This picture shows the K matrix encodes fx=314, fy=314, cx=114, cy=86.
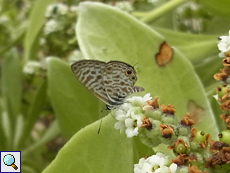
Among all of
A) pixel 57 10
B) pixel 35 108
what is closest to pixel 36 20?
pixel 57 10

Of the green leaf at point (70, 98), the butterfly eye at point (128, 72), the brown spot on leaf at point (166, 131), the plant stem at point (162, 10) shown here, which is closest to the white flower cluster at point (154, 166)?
the brown spot on leaf at point (166, 131)

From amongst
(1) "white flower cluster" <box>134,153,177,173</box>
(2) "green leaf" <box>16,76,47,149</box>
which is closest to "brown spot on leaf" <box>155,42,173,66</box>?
Answer: (1) "white flower cluster" <box>134,153,177,173</box>

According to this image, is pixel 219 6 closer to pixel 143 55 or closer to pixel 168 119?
pixel 143 55

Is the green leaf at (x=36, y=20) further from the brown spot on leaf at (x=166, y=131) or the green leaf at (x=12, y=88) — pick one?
the brown spot on leaf at (x=166, y=131)

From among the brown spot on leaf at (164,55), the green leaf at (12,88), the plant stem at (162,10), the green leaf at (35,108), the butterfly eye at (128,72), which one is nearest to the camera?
the butterfly eye at (128,72)

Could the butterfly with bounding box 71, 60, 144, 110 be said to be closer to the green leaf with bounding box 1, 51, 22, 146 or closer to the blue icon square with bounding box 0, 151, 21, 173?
the blue icon square with bounding box 0, 151, 21, 173

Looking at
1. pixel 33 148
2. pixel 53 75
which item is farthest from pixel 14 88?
Result: pixel 53 75
